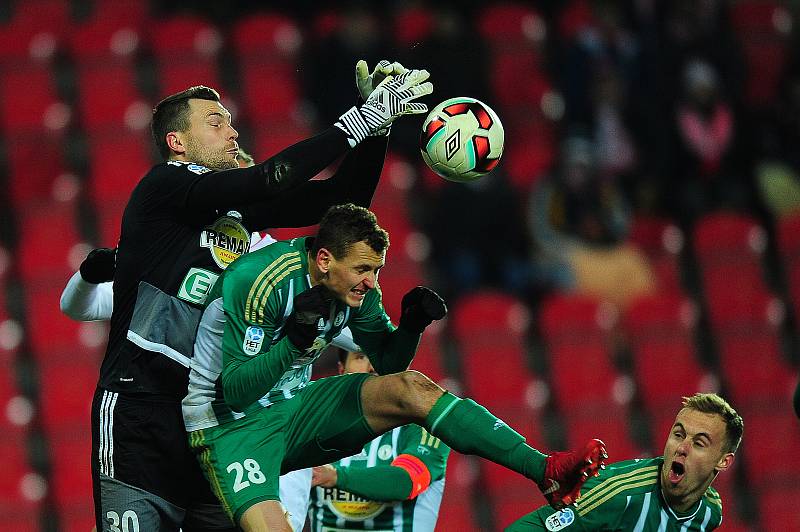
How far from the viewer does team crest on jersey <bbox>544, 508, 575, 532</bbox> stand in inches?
172

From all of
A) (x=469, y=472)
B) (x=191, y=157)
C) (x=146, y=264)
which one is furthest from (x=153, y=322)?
(x=469, y=472)

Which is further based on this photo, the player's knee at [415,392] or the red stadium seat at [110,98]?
the red stadium seat at [110,98]

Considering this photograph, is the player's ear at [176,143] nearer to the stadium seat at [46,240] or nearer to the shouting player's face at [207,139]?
the shouting player's face at [207,139]

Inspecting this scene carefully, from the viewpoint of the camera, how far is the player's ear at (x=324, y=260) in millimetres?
4242

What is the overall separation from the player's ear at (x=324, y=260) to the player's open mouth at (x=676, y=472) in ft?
4.67

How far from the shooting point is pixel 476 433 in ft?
13.4

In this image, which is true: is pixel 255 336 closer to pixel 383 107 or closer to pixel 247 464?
pixel 247 464

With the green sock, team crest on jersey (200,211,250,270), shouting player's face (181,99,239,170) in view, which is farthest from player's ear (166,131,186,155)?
the green sock

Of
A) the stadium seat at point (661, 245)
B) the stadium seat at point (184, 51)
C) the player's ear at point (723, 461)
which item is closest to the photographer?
the player's ear at point (723, 461)

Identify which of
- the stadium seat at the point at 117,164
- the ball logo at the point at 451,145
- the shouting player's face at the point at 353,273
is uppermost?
the stadium seat at the point at 117,164

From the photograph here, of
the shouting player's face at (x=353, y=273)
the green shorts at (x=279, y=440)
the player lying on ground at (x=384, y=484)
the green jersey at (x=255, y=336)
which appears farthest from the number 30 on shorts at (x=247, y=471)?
the player lying on ground at (x=384, y=484)

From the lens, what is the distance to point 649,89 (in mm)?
9414

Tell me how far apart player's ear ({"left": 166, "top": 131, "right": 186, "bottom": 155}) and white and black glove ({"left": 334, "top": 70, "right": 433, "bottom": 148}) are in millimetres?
624

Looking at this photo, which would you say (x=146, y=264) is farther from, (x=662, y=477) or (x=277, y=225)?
(x=662, y=477)
